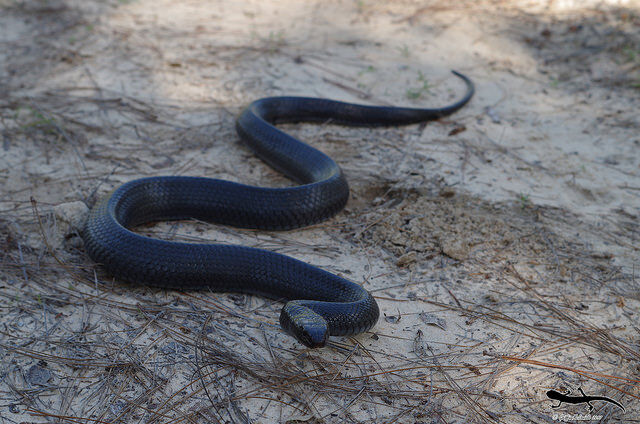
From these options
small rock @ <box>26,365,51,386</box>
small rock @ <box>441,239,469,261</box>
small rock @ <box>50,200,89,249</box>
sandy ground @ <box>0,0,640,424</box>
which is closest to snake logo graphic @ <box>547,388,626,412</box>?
sandy ground @ <box>0,0,640,424</box>

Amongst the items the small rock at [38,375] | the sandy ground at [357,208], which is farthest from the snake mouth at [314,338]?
the small rock at [38,375]

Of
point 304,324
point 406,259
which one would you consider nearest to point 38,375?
point 304,324

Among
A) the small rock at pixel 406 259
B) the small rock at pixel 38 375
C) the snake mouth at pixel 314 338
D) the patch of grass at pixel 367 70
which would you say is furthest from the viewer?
the patch of grass at pixel 367 70

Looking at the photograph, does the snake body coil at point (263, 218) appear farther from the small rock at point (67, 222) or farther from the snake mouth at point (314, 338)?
the small rock at point (67, 222)

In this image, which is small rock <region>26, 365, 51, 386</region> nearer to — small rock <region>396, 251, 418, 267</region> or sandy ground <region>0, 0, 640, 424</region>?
sandy ground <region>0, 0, 640, 424</region>

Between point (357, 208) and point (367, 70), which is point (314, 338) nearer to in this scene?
point (357, 208)

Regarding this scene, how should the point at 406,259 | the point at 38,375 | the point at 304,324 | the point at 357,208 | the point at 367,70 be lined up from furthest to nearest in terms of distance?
the point at 367,70 < the point at 357,208 < the point at 406,259 < the point at 304,324 < the point at 38,375

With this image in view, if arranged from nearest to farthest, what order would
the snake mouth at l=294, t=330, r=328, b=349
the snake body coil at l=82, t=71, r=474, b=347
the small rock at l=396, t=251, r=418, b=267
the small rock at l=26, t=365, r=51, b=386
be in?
the small rock at l=26, t=365, r=51, b=386 < the snake mouth at l=294, t=330, r=328, b=349 < the snake body coil at l=82, t=71, r=474, b=347 < the small rock at l=396, t=251, r=418, b=267
